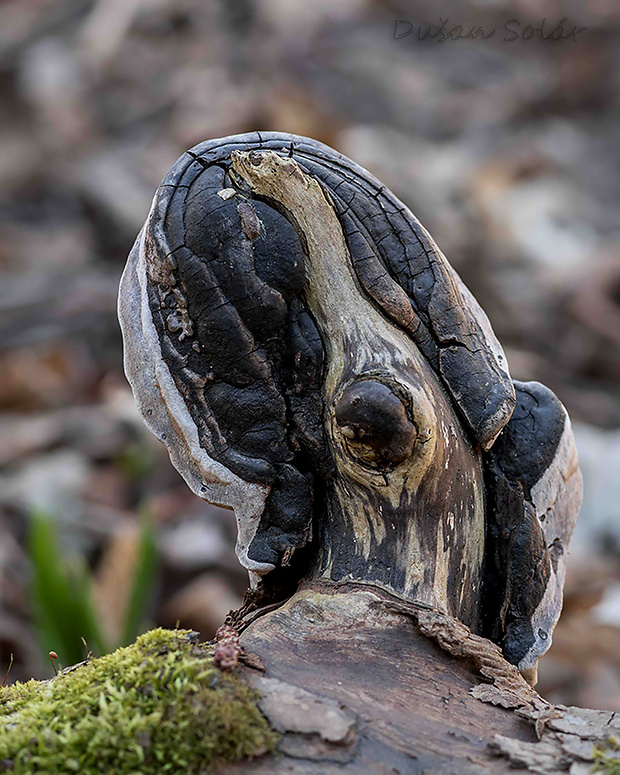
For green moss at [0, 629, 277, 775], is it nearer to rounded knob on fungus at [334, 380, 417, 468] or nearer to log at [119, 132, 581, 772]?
log at [119, 132, 581, 772]

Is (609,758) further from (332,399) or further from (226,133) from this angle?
(226,133)

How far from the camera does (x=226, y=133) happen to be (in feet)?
22.0

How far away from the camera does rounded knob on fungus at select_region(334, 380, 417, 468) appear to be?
1393 millimetres

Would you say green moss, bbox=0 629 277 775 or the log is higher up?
the log

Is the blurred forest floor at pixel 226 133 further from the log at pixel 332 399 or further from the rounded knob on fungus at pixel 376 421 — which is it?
the rounded knob on fungus at pixel 376 421

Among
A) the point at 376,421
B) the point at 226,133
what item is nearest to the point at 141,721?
the point at 376,421

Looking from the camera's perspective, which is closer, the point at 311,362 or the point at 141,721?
the point at 141,721

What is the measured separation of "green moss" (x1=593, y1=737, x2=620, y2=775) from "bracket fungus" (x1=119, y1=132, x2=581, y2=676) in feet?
1.19

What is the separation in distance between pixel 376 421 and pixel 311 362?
0.65 ft

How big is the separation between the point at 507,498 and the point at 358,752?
61cm

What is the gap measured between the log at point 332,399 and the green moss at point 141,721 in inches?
7.7

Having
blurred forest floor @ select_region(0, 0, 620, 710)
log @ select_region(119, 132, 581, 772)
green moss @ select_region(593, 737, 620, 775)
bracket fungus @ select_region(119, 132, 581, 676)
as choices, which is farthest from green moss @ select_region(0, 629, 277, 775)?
blurred forest floor @ select_region(0, 0, 620, 710)

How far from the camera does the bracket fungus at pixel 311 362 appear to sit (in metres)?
1.48

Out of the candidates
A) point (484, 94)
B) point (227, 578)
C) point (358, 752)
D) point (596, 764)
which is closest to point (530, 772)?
point (596, 764)
